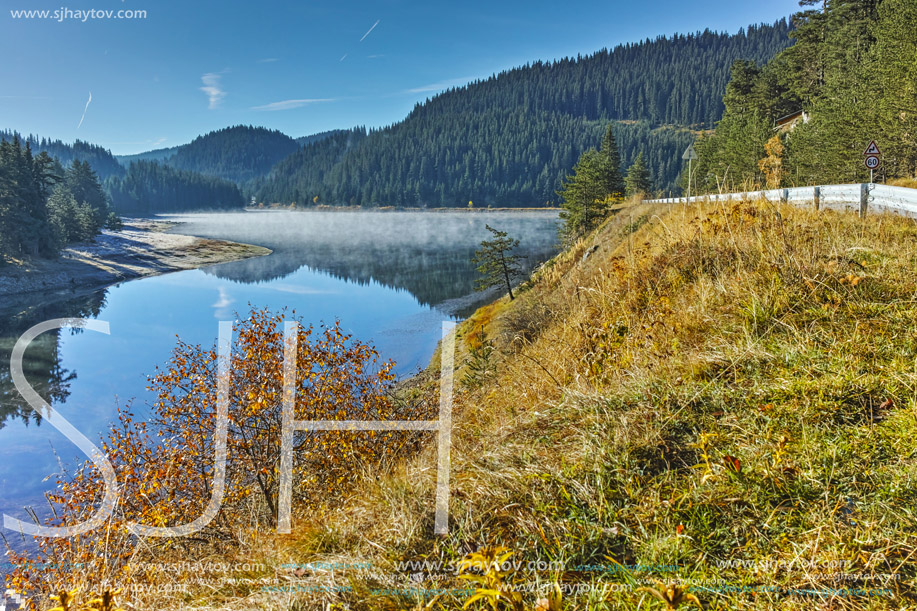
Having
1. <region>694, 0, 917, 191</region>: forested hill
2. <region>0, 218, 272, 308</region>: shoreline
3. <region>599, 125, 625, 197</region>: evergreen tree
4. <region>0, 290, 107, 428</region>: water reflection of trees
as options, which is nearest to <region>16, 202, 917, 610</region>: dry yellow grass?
<region>694, 0, 917, 191</region>: forested hill

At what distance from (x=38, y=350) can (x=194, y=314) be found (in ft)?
31.9

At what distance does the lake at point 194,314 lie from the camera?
2020 centimetres

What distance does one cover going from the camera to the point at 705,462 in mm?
2600

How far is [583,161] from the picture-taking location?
138ft

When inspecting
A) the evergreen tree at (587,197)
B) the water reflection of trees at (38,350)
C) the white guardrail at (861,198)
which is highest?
the evergreen tree at (587,197)

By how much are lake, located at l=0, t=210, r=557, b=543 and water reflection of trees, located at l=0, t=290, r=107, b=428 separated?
0.09m

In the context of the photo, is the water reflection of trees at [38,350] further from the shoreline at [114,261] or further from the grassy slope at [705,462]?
the grassy slope at [705,462]

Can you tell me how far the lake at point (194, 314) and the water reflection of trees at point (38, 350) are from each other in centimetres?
9

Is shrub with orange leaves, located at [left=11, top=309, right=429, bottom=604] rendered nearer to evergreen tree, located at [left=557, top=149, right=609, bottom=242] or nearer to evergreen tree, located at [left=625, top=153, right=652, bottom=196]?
evergreen tree, located at [left=557, top=149, right=609, bottom=242]

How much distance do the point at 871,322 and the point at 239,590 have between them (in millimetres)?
4701

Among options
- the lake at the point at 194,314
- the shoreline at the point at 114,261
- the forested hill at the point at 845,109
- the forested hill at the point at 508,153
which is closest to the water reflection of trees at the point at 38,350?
the lake at the point at 194,314

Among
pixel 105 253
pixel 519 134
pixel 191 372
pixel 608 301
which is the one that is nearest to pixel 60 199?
pixel 105 253

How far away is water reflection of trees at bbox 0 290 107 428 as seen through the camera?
23.0 m

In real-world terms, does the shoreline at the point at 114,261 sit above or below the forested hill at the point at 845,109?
below
